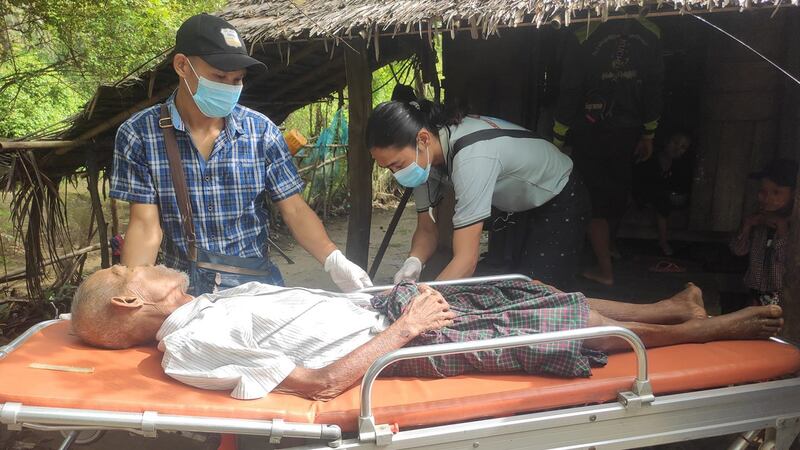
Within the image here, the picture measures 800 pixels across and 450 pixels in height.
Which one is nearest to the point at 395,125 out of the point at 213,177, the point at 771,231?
the point at 213,177

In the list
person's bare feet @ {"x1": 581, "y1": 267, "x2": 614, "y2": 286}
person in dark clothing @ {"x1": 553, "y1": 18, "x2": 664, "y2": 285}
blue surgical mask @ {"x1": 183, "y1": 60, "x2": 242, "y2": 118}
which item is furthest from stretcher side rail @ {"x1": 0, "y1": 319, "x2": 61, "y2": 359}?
person's bare feet @ {"x1": 581, "y1": 267, "x2": 614, "y2": 286}

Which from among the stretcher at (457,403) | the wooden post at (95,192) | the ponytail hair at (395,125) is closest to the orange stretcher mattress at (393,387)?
the stretcher at (457,403)

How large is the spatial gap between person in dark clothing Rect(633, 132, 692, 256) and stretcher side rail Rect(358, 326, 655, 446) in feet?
12.1

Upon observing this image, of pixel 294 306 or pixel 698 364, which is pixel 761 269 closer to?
pixel 698 364

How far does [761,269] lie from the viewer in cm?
393

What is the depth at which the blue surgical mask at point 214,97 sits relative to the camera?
2551 mm

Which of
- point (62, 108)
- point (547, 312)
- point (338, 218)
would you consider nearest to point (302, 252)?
point (338, 218)

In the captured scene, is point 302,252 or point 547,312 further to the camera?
point 302,252

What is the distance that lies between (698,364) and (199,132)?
2261mm

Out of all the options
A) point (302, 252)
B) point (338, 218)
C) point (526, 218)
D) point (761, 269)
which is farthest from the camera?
point (338, 218)

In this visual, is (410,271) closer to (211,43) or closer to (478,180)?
(478,180)

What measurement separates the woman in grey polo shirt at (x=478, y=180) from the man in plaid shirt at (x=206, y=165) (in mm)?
570

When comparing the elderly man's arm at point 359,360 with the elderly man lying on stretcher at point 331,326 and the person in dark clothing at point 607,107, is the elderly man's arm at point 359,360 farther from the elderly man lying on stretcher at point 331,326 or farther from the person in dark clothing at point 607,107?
the person in dark clothing at point 607,107

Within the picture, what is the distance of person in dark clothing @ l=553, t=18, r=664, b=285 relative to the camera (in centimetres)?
436
